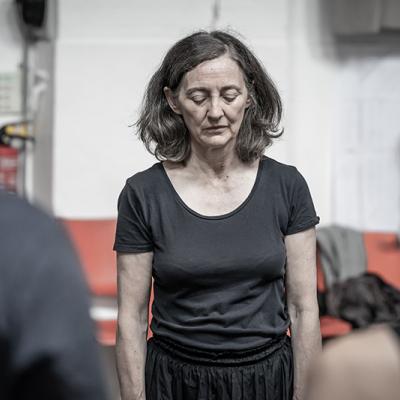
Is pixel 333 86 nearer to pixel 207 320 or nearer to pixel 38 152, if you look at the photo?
pixel 38 152

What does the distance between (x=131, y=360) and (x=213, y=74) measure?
64 centimetres

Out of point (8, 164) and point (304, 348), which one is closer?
point (304, 348)

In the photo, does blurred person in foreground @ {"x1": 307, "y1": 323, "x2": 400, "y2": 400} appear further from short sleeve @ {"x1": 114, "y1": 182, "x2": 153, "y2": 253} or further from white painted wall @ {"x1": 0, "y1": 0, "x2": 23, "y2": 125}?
white painted wall @ {"x1": 0, "y1": 0, "x2": 23, "y2": 125}

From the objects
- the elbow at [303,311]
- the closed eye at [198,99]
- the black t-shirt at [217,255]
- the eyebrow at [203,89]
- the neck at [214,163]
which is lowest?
the elbow at [303,311]

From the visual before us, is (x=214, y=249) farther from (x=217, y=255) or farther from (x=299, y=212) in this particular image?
(x=299, y=212)

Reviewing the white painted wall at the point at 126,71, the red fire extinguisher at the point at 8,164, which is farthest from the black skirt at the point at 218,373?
the red fire extinguisher at the point at 8,164

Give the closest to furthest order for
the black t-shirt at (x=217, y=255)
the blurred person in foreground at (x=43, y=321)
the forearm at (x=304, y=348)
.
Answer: the blurred person in foreground at (x=43, y=321) < the black t-shirt at (x=217, y=255) < the forearm at (x=304, y=348)

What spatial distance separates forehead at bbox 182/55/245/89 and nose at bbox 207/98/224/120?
39mm

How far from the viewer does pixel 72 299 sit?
67 cm

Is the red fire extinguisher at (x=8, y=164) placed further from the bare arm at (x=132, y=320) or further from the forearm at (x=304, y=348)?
the forearm at (x=304, y=348)

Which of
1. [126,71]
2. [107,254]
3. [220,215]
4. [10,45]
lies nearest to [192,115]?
[220,215]

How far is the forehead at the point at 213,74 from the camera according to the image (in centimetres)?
165

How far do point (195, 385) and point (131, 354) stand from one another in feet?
0.53

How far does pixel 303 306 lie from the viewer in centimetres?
169
